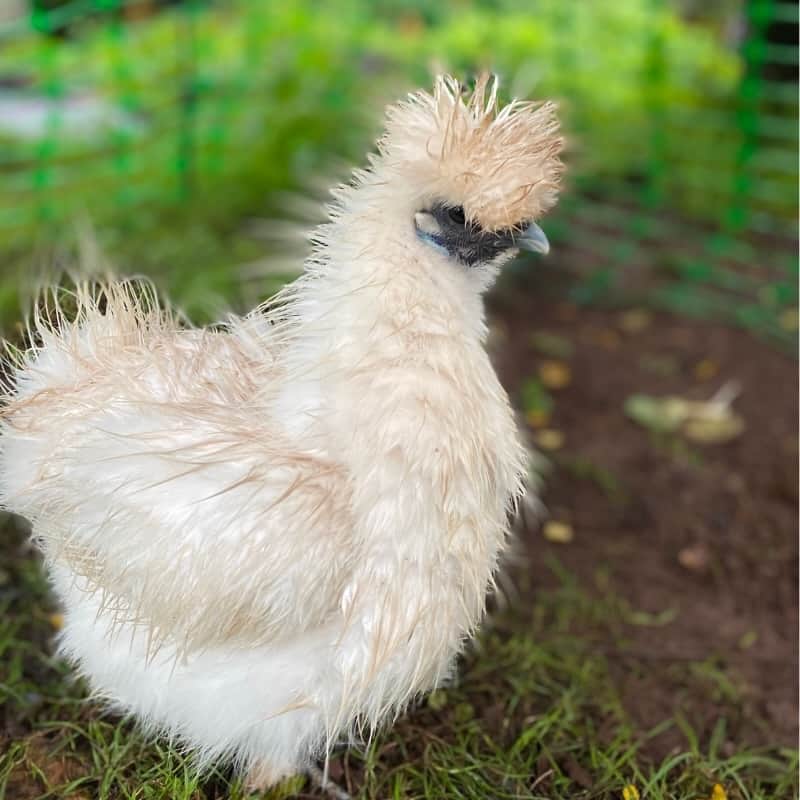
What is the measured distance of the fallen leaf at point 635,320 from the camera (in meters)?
4.68

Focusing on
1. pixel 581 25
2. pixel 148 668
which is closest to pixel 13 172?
pixel 581 25

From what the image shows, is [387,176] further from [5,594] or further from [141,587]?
[5,594]

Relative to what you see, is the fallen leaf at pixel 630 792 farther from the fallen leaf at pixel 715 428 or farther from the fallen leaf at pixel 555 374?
the fallen leaf at pixel 555 374

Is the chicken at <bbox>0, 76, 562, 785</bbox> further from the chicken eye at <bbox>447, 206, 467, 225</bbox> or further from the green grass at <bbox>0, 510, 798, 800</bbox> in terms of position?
the green grass at <bbox>0, 510, 798, 800</bbox>

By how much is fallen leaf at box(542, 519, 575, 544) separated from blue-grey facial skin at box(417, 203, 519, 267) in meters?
1.66

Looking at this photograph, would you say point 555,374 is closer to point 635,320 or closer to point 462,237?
point 635,320

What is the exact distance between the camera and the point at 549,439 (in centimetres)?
372

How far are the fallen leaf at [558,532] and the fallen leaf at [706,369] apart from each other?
1369 millimetres

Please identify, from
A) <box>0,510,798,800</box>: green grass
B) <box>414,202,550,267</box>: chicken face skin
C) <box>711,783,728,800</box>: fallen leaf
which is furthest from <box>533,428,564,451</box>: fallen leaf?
<box>414,202,550,267</box>: chicken face skin

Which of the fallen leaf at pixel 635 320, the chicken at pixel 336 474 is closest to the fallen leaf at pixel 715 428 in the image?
the fallen leaf at pixel 635 320

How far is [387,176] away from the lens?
1.70m

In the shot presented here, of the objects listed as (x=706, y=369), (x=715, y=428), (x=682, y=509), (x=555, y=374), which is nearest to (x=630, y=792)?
(x=682, y=509)

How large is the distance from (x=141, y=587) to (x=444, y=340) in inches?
27.0

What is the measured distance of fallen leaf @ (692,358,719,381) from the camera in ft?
14.0
